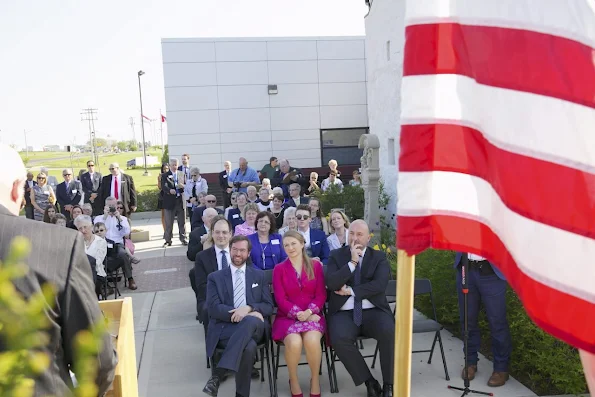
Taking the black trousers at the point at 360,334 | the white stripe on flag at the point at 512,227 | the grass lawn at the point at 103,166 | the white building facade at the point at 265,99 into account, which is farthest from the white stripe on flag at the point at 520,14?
the grass lawn at the point at 103,166

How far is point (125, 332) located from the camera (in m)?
2.93

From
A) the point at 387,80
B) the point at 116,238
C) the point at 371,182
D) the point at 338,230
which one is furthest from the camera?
the point at 387,80

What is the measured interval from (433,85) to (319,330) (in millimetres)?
3691

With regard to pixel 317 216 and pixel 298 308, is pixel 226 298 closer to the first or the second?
pixel 298 308

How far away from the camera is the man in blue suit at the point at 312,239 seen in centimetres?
802

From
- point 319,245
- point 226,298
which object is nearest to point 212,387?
point 226,298

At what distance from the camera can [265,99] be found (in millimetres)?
23359

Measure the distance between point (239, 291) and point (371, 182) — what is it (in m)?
7.09

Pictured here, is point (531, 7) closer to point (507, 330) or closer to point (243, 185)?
point (507, 330)

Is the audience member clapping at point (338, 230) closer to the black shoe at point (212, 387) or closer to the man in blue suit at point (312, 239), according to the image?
the man in blue suit at point (312, 239)

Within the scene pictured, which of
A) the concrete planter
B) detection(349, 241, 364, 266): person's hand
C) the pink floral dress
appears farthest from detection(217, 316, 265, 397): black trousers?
the concrete planter

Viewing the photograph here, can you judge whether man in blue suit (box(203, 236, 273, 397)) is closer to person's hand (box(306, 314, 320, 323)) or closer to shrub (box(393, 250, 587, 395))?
person's hand (box(306, 314, 320, 323))

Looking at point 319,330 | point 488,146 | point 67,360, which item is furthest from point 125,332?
point 319,330

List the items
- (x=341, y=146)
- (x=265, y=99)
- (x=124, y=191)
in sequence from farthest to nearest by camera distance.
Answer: (x=341, y=146), (x=265, y=99), (x=124, y=191)
